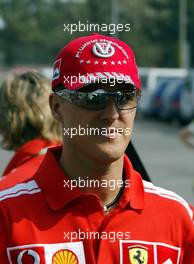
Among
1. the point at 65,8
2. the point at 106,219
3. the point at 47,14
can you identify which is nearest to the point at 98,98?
the point at 106,219

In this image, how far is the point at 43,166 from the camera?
272cm

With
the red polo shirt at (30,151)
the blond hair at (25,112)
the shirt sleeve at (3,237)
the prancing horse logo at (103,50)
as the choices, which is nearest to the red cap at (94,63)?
the prancing horse logo at (103,50)

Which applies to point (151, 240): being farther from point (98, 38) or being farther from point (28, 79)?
point (28, 79)

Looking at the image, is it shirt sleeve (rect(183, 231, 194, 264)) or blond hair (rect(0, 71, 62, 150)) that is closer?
shirt sleeve (rect(183, 231, 194, 264))

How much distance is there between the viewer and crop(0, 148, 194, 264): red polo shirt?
2.56 metres

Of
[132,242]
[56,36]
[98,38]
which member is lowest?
[132,242]

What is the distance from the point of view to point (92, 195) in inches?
102

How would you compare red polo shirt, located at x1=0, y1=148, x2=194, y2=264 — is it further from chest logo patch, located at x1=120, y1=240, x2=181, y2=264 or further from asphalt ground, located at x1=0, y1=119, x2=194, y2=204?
asphalt ground, located at x1=0, y1=119, x2=194, y2=204

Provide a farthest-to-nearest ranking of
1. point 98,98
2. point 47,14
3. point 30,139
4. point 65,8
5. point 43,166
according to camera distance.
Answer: point 47,14
point 65,8
point 30,139
point 43,166
point 98,98

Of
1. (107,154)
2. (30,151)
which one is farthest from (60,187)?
(30,151)

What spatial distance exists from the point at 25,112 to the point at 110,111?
1901 mm

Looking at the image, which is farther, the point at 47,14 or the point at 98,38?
the point at 47,14

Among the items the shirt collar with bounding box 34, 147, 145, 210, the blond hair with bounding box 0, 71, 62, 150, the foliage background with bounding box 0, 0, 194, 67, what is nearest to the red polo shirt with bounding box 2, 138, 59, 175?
the blond hair with bounding box 0, 71, 62, 150

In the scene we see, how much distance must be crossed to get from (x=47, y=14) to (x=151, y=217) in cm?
5618
